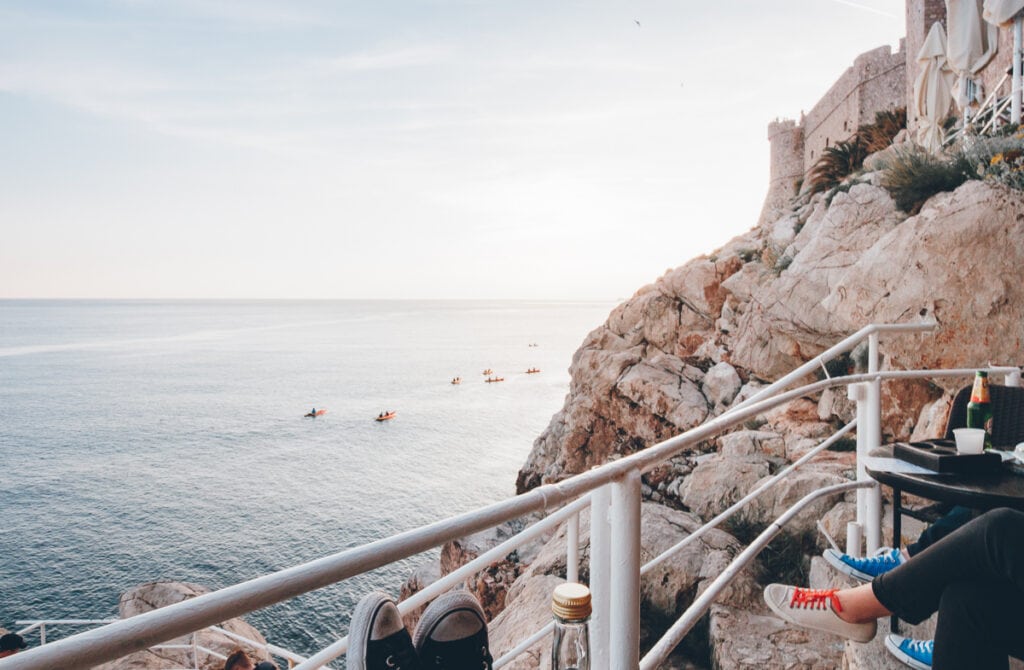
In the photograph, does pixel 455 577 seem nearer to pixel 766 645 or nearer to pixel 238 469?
pixel 766 645

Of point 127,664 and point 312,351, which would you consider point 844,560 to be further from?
point 312,351

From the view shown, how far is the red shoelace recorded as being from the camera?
6.19 feet

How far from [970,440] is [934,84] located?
48.0ft

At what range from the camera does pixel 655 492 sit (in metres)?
6.57

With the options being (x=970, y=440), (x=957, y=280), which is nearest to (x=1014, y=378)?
(x=970, y=440)

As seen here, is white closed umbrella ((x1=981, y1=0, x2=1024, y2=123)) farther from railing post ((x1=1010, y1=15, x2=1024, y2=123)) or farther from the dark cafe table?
the dark cafe table

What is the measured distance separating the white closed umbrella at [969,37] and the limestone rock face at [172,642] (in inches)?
619

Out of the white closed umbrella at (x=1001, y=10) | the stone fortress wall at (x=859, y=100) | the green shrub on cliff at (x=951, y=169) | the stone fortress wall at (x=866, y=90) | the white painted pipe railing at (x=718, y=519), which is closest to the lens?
the white painted pipe railing at (x=718, y=519)

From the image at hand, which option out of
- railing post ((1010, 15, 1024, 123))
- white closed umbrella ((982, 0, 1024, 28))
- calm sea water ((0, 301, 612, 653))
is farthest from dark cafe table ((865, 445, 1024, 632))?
calm sea water ((0, 301, 612, 653))

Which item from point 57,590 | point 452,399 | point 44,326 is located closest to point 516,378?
point 452,399

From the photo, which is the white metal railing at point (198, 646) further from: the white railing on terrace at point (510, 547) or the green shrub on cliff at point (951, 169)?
the green shrub on cliff at point (951, 169)

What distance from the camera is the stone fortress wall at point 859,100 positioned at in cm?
1831

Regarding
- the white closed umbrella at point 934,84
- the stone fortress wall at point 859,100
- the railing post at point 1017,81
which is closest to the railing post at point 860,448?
the railing post at point 1017,81

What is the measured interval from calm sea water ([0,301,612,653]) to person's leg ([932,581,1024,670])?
736 inches
